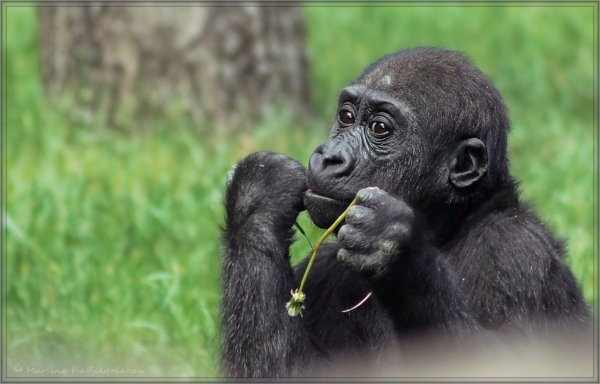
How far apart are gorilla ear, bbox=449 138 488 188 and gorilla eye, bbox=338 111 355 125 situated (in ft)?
1.86

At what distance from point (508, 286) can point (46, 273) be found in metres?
3.52

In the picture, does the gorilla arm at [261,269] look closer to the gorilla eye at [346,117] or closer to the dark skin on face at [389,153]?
the dark skin on face at [389,153]

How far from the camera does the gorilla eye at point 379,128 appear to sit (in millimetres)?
4539

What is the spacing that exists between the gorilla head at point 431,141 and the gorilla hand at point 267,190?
205 mm

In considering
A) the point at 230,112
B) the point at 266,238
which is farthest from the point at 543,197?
the point at 266,238

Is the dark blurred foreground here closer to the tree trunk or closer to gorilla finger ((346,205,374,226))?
gorilla finger ((346,205,374,226))

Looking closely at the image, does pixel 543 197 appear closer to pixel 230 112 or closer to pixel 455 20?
pixel 230 112

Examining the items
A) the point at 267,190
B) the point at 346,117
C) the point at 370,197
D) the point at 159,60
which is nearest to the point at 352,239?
the point at 370,197

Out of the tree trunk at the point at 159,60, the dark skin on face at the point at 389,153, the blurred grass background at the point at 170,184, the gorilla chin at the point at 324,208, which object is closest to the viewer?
the gorilla chin at the point at 324,208

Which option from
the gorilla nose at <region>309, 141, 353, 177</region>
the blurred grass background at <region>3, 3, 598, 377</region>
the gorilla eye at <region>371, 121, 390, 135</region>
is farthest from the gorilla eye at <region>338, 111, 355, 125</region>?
the blurred grass background at <region>3, 3, 598, 377</region>

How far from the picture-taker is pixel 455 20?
40.5 ft

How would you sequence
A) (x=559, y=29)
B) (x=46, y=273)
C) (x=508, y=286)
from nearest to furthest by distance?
(x=508, y=286) < (x=46, y=273) < (x=559, y=29)

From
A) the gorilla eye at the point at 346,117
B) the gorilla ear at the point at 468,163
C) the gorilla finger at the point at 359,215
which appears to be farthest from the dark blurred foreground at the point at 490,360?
the gorilla eye at the point at 346,117

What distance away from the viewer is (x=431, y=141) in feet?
14.9
